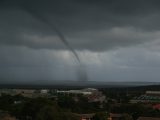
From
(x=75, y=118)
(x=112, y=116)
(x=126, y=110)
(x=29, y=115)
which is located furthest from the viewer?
(x=126, y=110)

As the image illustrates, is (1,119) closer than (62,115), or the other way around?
(1,119)

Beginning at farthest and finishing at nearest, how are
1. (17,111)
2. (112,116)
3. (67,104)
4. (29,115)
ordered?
1. (67,104)
2. (112,116)
3. (17,111)
4. (29,115)

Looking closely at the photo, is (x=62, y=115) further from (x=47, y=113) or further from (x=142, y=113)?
(x=142, y=113)

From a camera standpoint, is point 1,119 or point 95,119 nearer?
point 1,119

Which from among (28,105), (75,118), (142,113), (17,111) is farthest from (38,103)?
(142,113)

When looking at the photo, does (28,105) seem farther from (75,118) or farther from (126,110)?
(126,110)

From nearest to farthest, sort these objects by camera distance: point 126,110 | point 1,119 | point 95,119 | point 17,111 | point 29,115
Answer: point 1,119 < point 95,119 < point 29,115 < point 17,111 < point 126,110

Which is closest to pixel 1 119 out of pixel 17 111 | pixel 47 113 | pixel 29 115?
pixel 47 113

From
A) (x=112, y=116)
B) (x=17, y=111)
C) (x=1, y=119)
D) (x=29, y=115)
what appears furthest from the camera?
(x=112, y=116)
